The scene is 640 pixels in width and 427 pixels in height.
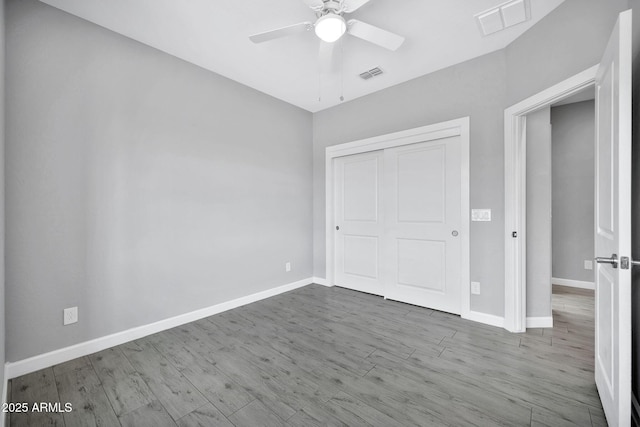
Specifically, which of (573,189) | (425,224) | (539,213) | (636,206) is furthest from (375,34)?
(573,189)

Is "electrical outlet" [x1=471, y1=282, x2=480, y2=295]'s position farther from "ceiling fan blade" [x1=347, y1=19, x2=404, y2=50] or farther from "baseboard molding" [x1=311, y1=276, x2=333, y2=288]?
"ceiling fan blade" [x1=347, y1=19, x2=404, y2=50]

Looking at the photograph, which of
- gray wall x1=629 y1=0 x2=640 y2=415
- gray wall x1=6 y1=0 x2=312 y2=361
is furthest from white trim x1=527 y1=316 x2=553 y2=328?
gray wall x1=6 y1=0 x2=312 y2=361

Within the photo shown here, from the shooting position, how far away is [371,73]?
3148 mm

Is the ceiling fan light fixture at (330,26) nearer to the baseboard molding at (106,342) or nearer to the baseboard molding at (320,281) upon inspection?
the baseboard molding at (106,342)

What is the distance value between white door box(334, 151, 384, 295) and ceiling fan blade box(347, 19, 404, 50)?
69.0 inches

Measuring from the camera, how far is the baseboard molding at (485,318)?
272 centimetres

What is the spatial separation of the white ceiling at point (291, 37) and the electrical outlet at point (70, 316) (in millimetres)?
2368

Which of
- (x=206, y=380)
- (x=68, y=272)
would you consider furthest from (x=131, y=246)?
(x=206, y=380)

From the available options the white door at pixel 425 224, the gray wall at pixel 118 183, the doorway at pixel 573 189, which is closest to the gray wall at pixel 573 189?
the doorway at pixel 573 189

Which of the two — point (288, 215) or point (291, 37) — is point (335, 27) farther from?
point (288, 215)

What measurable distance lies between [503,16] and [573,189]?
326 centimetres

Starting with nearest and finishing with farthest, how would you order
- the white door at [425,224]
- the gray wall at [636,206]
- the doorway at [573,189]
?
1. the gray wall at [636,206]
2. the white door at [425,224]
3. the doorway at [573,189]

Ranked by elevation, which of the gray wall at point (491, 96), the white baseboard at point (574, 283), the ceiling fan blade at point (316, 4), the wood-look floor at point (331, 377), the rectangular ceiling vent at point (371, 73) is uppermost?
the rectangular ceiling vent at point (371, 73)

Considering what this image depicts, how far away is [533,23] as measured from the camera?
2.32 m
